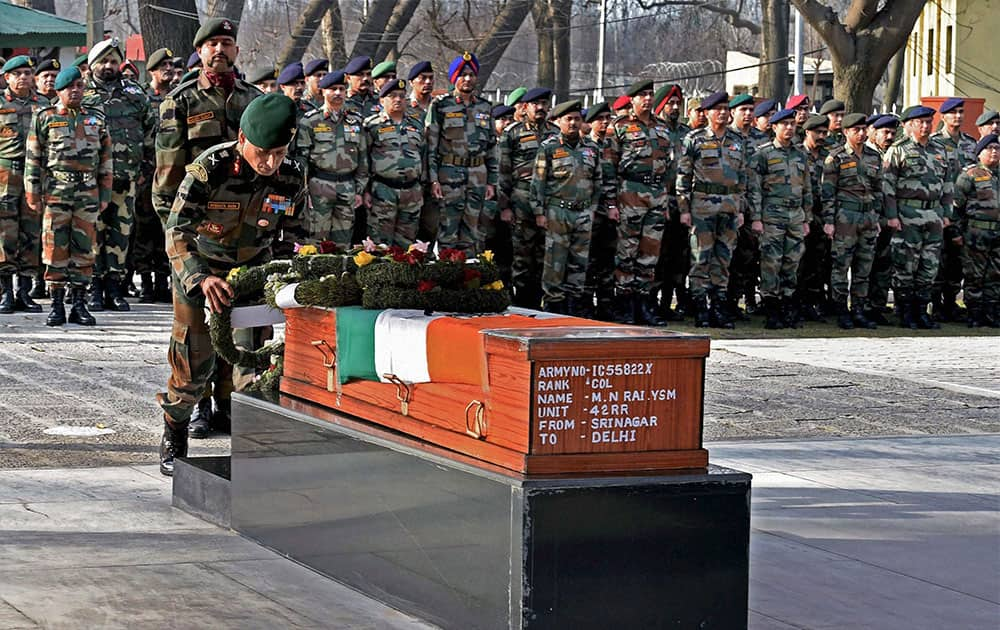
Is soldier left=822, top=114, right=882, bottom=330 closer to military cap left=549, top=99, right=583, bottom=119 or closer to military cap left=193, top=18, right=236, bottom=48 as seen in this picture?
military cap left=549, top=99, right=583, bottom=119

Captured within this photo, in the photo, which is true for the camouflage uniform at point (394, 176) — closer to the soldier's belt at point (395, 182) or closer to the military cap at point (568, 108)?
the soldier's belt at point (395, 182)

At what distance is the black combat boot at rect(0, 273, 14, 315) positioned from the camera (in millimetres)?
14133

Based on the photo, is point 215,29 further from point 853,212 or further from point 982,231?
point 982,231

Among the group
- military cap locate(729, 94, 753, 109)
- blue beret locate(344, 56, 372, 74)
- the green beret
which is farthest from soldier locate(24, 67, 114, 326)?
the green beret

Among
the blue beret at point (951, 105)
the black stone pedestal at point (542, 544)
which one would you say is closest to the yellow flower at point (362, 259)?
the black stone pedestal at point (542, 544)

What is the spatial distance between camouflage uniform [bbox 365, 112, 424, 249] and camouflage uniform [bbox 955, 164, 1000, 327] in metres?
5.65

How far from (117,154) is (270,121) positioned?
8.12 metres

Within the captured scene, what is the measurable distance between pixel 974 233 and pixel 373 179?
6.14 meters

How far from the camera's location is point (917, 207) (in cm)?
1568

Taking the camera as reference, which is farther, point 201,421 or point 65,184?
point 65,184

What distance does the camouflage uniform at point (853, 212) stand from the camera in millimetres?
15562

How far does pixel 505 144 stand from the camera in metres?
15.3

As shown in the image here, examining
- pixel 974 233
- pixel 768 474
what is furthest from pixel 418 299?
pixel 974 233

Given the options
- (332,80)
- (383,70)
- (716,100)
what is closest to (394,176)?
(332,80)
